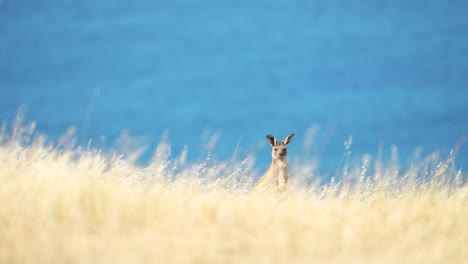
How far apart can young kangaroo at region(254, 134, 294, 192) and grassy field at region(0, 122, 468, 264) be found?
7.25ft

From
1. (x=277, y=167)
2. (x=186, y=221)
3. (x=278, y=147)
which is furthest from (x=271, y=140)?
(x=186, y=221)

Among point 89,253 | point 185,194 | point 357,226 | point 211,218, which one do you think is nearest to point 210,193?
point 185,194

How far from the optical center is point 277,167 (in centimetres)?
992

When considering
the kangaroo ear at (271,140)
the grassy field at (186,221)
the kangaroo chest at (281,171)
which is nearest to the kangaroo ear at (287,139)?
the kangaroo ear at (271,140)

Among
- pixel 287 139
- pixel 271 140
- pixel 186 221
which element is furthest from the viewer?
pixel 271 140

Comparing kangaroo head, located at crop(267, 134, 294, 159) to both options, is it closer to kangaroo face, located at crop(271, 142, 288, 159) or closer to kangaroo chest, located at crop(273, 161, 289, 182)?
kangaroo face, located at crop(271, 142, 288, 159)

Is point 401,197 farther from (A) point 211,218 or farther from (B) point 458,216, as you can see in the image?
(A) point 211,218

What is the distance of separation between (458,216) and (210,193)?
3022 mm

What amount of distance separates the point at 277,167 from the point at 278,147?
1.41ft

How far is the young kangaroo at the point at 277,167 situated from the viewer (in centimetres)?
975

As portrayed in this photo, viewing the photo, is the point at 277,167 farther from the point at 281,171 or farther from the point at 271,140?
the point at 271,140

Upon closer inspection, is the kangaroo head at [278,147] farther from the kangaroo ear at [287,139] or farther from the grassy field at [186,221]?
the grassy field at [186,221]

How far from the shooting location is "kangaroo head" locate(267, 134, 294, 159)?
10.1m

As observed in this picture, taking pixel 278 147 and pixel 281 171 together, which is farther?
pixel 278 147
